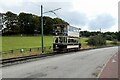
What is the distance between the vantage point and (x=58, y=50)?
153ft

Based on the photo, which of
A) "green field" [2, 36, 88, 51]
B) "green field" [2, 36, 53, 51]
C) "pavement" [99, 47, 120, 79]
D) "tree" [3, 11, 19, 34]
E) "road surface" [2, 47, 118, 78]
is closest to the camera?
"pavement" [99, 47, 120, 79]

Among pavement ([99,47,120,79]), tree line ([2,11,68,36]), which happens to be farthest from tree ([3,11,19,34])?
pavement ([99,47,120,79])

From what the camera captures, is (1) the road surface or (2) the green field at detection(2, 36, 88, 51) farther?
(2) the green field at detection(2, 36, 88, 51)

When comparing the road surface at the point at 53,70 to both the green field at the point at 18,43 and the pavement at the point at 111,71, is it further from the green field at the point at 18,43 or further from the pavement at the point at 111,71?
the green field at the point at 18,43

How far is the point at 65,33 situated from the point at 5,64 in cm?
2256

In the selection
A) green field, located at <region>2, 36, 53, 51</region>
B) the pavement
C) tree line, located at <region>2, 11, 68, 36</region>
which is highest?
tree line, located at <region>2, 11, 68, 36</region>

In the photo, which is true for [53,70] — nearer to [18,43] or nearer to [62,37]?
[62,37]

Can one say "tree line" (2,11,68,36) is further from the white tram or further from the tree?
the white tram

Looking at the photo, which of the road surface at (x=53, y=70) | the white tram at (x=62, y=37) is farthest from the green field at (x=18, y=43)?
the road surface at (x=53, y=70)

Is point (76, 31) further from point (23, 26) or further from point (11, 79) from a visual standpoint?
point (23, 26)

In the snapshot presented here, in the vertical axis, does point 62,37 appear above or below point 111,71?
above

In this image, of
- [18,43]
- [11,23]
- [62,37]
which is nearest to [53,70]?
[62,37]

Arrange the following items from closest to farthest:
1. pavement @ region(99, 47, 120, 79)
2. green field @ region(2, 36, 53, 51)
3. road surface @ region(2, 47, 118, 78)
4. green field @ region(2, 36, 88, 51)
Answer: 1. pavement @ region(99, 47, 120, 79)
2. road surface @ region(2, 47, 118, 78)
3. green field @ region(2, 36, 53, 51)
4. green field @ region(2, 36, 88, 51)

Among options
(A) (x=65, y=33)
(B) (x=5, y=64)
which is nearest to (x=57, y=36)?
(A) (x=65, y=33)
